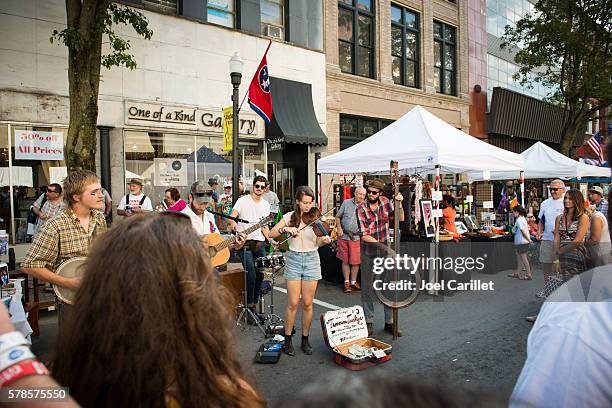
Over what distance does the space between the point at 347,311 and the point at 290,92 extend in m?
10.2

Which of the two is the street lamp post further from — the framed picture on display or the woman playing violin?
the framed picture on display

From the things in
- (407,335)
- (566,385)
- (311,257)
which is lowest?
(407,335)

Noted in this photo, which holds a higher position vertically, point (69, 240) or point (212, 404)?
point (69, 240)

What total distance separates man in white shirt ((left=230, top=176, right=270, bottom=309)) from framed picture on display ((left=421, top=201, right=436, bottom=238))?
3.19 meters

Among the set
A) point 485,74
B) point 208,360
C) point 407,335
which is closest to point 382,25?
point 485,74


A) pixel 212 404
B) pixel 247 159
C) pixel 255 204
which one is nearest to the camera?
pixel 212 404

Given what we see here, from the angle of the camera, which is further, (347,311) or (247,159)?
(247,159)

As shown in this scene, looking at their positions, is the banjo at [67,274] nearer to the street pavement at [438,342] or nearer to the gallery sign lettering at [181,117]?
the street pavement at [438,342]

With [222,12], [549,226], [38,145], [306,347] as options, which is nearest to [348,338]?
[306,347]

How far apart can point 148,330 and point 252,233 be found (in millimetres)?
5494

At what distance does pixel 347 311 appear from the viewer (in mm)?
4992


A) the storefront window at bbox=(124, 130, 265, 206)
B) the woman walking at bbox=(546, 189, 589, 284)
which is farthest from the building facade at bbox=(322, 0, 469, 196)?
the woman walking at bbox=(546, 189, 589, 284)

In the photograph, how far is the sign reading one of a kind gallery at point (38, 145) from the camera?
9.21 meters

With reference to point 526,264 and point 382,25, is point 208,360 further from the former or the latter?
point 382,25
